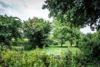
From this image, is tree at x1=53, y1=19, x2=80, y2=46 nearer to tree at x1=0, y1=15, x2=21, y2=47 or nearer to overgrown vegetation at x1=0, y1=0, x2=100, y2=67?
overgrown vegetation at x1=0, y1=0, x2=100, y2=67

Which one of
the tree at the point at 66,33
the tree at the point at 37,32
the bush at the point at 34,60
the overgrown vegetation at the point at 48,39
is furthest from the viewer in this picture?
the tree at the point at 66,33

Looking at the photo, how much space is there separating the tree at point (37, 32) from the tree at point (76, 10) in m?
17.6

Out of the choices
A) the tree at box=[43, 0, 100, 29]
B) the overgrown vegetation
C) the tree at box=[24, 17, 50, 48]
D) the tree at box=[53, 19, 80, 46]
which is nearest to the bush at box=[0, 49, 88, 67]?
the overgrown vegetation

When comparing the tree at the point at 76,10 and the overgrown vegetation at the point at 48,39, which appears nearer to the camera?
the overgrown vegetation at the point at 48,39

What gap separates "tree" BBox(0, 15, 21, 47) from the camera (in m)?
26.4

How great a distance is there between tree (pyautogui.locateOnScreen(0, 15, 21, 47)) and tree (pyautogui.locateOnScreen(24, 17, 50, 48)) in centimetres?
1038

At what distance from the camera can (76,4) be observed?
17.9 m

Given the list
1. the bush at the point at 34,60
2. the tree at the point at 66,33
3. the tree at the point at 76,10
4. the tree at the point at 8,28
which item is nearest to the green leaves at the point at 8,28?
the tree at the point at 8,28

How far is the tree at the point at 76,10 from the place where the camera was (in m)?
18.2

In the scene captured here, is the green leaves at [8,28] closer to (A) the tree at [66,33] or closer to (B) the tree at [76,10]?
(B) the tree at [76,10]

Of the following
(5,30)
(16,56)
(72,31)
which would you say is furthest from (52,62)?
(72,31)

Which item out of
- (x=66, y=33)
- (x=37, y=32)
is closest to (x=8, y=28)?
(x=37, y=32)

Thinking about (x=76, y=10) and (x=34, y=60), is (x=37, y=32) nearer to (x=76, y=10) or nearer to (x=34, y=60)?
(x=76, y=10)

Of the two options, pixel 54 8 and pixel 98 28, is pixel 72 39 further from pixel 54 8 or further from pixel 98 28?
pixel 54 8
